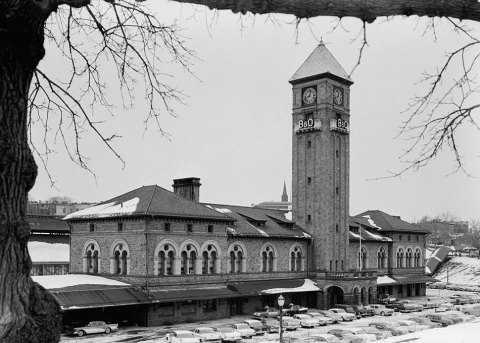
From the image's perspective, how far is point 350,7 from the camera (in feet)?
15.3

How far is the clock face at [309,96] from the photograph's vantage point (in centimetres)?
5462

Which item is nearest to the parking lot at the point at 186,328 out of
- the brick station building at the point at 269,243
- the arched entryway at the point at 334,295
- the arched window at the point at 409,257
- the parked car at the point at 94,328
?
the parked car at the point at 94,328

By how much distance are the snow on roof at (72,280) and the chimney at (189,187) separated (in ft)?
43.8

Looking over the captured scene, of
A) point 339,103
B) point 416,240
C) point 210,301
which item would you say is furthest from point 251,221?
point 416,240

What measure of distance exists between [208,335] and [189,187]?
68.5ft

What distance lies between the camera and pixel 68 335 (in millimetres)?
31922

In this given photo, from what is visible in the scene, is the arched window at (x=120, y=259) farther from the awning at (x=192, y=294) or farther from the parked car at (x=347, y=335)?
the parked car at (x=347, y=335)

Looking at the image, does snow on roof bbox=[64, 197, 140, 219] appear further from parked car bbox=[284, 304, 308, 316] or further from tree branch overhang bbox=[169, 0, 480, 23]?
tree branch overhang bbox=[169, 0, 480, 23]

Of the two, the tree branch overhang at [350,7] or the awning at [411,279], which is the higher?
the tree branch overhang at [350,7]

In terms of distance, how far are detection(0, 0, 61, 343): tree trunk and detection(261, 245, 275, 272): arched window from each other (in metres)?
43.7

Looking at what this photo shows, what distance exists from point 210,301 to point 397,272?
29722mm

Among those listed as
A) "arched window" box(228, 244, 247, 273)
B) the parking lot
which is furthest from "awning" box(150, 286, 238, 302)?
"arched window" box(228, 244, 247, 273)

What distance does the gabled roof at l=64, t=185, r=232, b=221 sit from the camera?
3866cm

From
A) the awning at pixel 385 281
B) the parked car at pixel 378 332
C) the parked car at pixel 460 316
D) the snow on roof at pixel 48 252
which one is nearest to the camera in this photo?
the parked car at pixel 378 332
